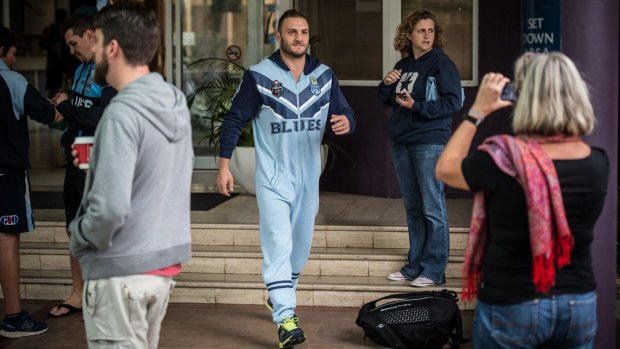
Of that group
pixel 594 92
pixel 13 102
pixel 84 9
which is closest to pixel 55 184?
pixel 84 9

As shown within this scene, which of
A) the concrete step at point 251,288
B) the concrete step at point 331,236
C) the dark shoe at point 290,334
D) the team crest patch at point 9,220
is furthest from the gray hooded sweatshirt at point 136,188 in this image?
the concrete step at point 331,236

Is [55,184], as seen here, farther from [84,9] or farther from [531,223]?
[531,223]

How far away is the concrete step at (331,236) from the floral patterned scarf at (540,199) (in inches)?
169

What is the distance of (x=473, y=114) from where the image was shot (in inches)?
141

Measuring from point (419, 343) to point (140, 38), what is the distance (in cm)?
311

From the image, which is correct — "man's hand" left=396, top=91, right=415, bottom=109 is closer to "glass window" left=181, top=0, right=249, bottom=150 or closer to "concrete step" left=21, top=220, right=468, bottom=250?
"concrete step" left=21, top=220, right=468, bottom=250

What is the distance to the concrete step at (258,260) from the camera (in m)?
7.35

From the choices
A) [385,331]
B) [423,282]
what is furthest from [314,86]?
[423,282]

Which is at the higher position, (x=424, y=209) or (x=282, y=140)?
(x=282, y=140)

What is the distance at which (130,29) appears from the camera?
3555 millimetres

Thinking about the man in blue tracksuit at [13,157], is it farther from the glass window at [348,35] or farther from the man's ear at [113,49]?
the glass window at [348,35]

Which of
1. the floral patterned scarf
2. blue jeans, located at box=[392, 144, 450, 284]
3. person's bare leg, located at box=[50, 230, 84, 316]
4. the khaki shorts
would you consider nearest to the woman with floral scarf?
the floral patterned scarf

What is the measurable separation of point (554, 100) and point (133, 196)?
4.47 ft

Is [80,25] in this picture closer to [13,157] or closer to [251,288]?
[13,157]
